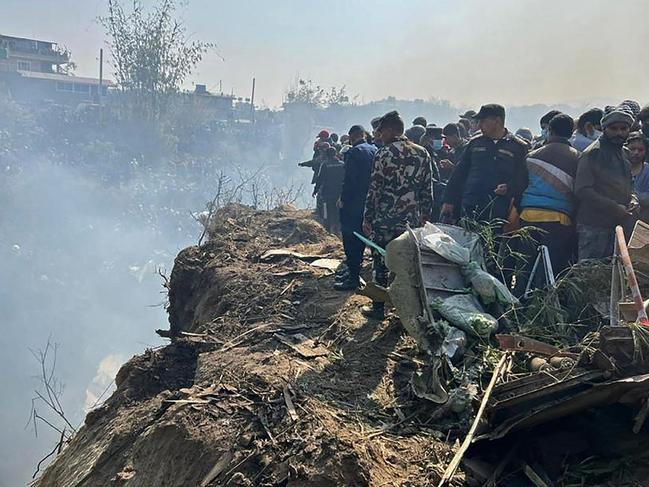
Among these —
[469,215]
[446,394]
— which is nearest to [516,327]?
[446,394]

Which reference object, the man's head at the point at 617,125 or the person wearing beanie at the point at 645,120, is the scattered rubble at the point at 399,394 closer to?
the man's head at the point at 617,125

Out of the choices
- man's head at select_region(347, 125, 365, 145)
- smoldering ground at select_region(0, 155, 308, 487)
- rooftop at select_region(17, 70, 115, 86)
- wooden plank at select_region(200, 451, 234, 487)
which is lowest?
smoldering ground at select_region(0, 155, 308, 487)

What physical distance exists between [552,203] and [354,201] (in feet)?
6.64

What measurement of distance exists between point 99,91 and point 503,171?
37107 millimetres

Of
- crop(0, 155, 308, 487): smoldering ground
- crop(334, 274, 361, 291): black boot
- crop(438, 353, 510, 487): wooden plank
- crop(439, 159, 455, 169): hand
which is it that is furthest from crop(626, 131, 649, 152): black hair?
crop(0, 155, 308, 487): smoldering ground

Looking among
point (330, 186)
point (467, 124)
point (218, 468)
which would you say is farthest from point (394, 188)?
point (330, 186)

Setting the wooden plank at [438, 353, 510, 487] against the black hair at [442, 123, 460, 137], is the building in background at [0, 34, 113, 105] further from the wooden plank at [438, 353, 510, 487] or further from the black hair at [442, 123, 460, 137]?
the wooden plank at [438, 353, 510, 487]

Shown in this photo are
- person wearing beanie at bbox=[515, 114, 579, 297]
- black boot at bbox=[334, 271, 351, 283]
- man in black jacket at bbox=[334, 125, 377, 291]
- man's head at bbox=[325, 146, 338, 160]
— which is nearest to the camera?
person wearing beanie at bbox=[515, 114, 579, 297]

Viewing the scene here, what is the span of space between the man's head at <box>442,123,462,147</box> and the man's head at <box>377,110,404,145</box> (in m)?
2.28

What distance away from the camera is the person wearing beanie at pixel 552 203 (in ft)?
15.4

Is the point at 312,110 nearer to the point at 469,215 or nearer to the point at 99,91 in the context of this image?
the point at 99,91

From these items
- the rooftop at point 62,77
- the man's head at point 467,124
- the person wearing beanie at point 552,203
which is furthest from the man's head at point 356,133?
the rooftop at point 62,77

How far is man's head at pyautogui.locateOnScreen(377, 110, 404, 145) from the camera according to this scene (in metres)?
5.04

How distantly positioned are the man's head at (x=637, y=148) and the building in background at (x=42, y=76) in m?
33.2
